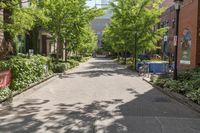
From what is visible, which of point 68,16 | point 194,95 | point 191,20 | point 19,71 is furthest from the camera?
point 68,16

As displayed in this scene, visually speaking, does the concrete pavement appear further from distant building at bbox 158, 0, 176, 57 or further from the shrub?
distant building at bbox 158, 0, 176, 57

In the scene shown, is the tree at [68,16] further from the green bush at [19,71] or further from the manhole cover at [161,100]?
the manhole cover at [161,100]

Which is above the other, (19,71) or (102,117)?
(19,71)

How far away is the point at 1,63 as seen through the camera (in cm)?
1309

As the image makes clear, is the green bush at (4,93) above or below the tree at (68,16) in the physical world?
below

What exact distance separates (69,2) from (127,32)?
911 centimetres

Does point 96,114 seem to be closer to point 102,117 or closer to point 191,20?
point 102,117

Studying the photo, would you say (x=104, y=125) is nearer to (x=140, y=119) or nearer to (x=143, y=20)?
(x=140, y=119)

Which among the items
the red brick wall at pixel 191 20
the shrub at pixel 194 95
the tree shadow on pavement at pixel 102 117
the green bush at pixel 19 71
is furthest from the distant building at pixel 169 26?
the tree shadow on pavement at pixel 102 117

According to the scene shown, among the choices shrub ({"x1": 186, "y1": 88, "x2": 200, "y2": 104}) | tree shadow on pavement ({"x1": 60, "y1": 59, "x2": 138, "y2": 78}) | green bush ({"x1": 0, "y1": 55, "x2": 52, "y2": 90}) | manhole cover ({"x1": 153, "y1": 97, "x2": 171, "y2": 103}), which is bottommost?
tree shadow on pavement ({"x1": 60, "y1": 59, "x2": 138, "y2": 78})

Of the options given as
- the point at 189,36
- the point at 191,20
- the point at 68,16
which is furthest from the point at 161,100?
the point at 68,16

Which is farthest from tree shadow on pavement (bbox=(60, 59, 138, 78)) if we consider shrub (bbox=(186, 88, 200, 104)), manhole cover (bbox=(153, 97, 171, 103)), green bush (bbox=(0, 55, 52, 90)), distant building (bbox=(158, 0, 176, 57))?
distant building (bbox=(158, 0, 176, 57))

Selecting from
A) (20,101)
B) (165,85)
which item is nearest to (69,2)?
(165,85)

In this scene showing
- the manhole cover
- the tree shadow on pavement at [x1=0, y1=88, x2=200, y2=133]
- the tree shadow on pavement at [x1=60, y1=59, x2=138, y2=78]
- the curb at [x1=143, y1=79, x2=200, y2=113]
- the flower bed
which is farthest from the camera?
the tree shadow on pavement at [x1=60, y1=59, x2=138, y2=78]
